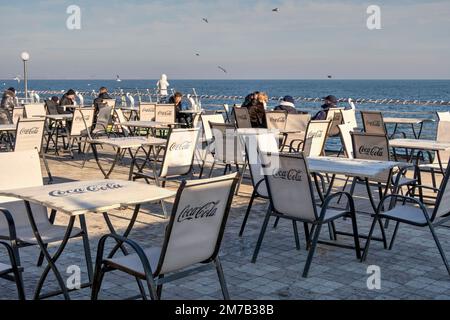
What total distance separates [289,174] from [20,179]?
1.98 m

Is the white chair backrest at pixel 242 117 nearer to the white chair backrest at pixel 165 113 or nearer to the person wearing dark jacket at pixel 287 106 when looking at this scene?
the person wearing dark jacket at pixel 287 106

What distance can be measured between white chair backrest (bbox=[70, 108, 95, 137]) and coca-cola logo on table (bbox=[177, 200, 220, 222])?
7.42 metres

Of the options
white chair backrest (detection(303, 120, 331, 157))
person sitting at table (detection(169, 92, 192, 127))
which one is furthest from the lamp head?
white chair backrest (detection(303, 120, 331, 157))


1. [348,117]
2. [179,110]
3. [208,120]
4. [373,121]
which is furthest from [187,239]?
[179,110]

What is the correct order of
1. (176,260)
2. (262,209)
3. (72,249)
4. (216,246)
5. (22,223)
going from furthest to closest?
(262,209) < (72,249) < (22,223) < (216,246) < (176,260)

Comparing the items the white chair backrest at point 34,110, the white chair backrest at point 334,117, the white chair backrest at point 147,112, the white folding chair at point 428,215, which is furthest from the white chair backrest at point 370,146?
the white chair backrest at point 34,110

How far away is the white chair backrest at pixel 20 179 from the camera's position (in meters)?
4.36
